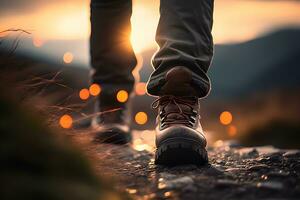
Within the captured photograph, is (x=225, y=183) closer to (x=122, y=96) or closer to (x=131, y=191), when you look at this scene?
(x=131, y=191)

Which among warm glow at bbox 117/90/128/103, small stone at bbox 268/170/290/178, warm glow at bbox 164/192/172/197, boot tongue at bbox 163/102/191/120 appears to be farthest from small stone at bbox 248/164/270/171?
warm glow at bbox 117/90/128/103

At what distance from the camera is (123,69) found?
3750 millimetres

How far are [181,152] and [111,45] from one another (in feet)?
5.48

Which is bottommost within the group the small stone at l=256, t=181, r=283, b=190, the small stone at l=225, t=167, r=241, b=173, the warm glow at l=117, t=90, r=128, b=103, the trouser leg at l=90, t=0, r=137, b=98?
the small stone at l=256, t=181, r=283, b=190

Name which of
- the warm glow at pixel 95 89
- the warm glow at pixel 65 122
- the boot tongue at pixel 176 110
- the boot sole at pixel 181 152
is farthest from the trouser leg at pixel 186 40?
the warm glow at pixel 95 89

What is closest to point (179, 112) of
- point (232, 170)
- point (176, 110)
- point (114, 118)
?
point (176, 110)

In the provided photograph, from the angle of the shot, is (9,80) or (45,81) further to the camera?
(45,81)

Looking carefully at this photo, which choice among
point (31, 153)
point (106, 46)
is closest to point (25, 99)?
point (31, 153)

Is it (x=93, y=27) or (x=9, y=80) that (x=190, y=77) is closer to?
(x=9, y=80)

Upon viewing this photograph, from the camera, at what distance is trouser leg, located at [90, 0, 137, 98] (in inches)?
142

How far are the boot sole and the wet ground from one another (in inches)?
1.5

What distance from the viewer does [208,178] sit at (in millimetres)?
1980

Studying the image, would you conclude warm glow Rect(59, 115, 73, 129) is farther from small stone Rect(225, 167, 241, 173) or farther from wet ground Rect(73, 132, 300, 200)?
small stone Rect(225, 167, 241, 173)

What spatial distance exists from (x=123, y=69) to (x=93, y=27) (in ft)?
1.31
